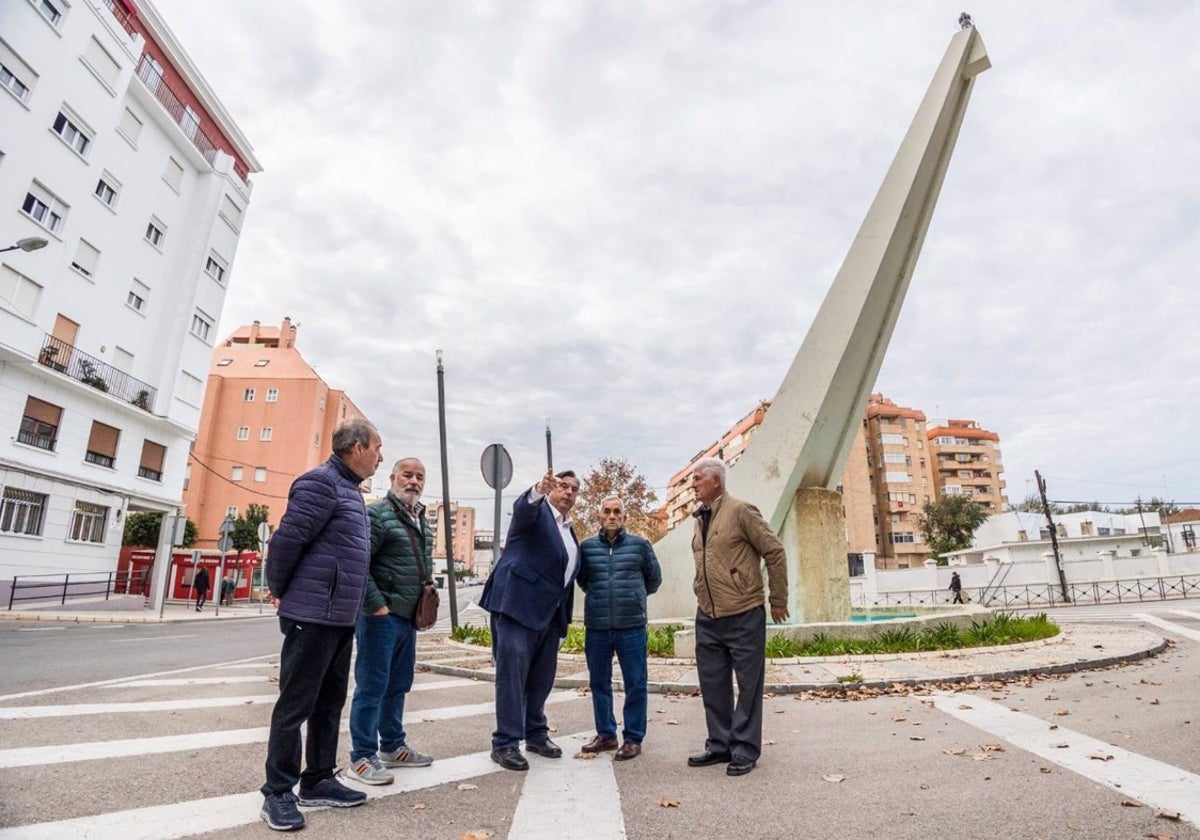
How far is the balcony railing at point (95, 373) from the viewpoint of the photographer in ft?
68.3

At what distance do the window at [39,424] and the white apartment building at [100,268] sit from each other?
0.14 feet

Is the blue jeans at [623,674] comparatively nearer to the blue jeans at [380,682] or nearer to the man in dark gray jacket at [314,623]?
the blue jeans at [380,682]

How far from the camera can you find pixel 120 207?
24.0 metres

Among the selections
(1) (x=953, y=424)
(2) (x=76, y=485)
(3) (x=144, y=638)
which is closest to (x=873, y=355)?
(3) (x=144, y=638)

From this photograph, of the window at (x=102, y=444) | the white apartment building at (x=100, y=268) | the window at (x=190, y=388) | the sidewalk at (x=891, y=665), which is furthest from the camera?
the window at (x=190, y=388)

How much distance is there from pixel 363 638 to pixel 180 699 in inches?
142

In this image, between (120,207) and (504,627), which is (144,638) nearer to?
(504,627)

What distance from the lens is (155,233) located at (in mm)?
26156

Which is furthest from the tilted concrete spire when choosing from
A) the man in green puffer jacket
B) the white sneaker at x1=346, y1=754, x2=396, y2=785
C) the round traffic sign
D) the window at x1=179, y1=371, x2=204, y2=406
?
the window at x1=179, y1=371, x2=204, y2=406

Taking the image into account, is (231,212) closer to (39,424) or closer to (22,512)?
(39,424)

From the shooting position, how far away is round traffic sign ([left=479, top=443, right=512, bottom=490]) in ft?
29.1

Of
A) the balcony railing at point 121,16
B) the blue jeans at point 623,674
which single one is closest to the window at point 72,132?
the balcony railing at point 121,16

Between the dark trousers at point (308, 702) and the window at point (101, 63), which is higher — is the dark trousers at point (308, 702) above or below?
below

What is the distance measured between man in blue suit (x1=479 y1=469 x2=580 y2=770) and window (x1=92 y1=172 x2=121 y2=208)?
1017 inches
